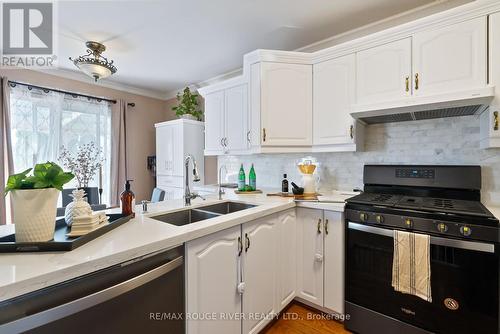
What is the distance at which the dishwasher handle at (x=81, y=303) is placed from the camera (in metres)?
0.63

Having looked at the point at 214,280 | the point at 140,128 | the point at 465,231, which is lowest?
the point at 214,280

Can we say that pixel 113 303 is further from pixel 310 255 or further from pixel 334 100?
pixel 334 100

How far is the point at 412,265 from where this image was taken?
4.59 feet

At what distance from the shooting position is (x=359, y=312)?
163 centimetres

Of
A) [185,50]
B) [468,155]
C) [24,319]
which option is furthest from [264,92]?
[24,319]

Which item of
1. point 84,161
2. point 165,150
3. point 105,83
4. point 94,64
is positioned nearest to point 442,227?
point 94,64

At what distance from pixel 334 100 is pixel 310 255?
1332 millimetres

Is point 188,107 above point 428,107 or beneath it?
above

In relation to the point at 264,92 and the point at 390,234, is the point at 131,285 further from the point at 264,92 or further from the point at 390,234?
the point at 264,92

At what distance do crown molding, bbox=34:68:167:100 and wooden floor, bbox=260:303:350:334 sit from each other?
4.06 metres

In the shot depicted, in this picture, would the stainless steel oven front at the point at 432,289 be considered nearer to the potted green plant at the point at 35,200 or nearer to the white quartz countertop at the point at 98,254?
the white quartz countertop at the point at 98,254

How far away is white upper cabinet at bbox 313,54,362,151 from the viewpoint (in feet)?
6.48
